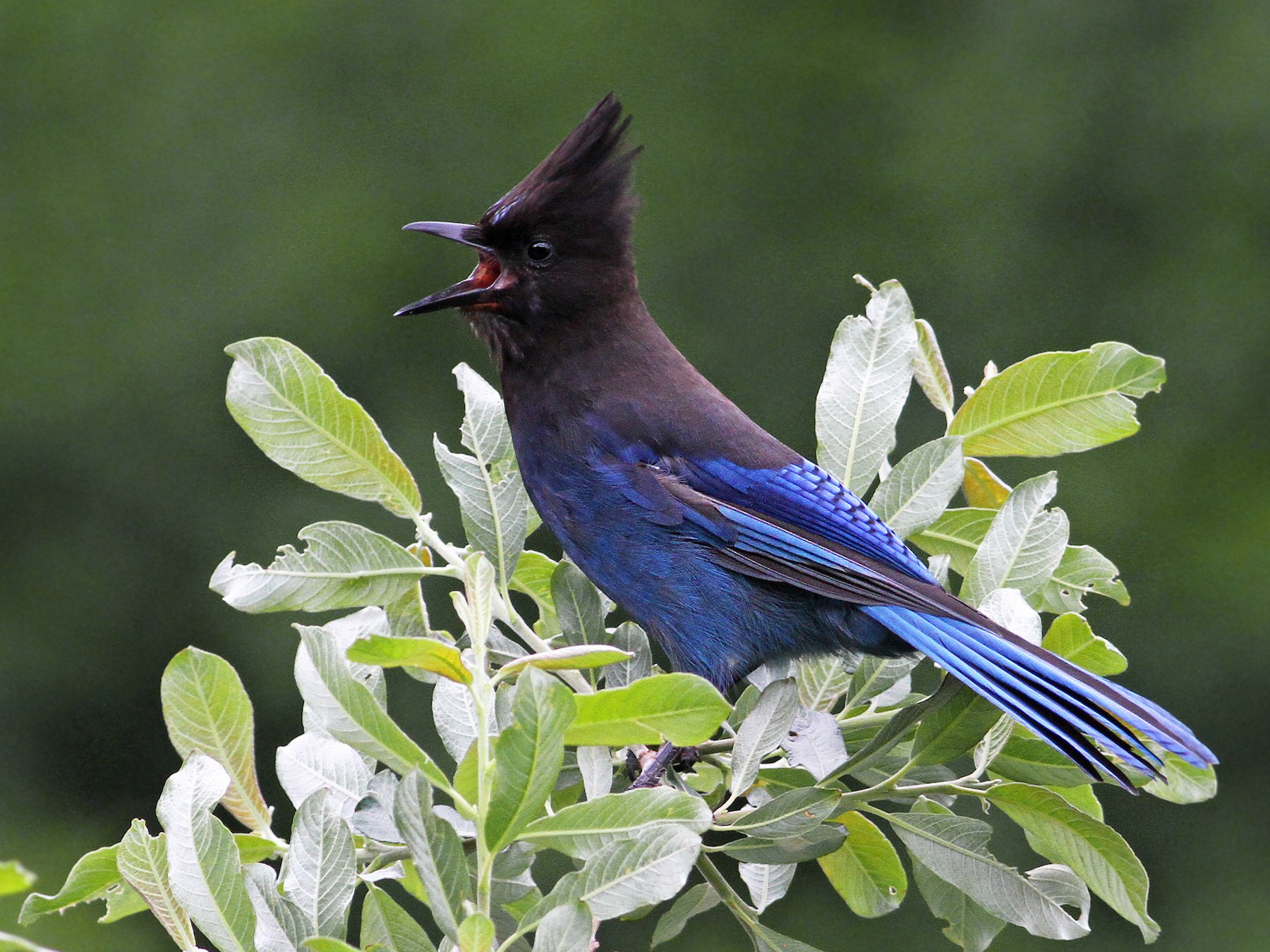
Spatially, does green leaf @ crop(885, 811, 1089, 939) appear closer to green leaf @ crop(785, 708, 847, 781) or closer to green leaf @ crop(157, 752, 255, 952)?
green leaf @ crop(785, 708, 847, 781)

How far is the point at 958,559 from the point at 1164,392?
4909 mm

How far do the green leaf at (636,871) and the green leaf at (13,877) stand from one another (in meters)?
0.48

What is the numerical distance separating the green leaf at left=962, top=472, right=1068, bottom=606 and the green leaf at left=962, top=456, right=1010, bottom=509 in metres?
0.30

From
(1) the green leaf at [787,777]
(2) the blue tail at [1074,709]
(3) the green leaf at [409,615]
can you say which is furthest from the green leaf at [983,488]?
(3) the green leaf at [409,615]

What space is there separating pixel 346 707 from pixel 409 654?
0.38 feet

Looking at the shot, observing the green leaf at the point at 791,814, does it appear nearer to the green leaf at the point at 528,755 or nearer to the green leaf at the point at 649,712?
the green leaf at the point at 649,712

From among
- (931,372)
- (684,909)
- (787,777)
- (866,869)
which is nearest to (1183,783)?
(866,869)

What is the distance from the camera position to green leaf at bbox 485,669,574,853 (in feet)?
4.29

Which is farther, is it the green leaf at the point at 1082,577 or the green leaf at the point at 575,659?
the green leaf at the point at 1082,577

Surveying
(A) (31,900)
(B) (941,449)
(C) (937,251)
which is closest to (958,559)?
(B) (941,449)

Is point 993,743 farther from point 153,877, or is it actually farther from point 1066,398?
point 153,877

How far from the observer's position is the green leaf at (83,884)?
1.61 metres

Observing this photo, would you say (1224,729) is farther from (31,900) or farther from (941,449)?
(31,900)

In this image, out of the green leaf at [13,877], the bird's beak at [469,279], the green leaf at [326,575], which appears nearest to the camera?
the green leaf at [13,877]
